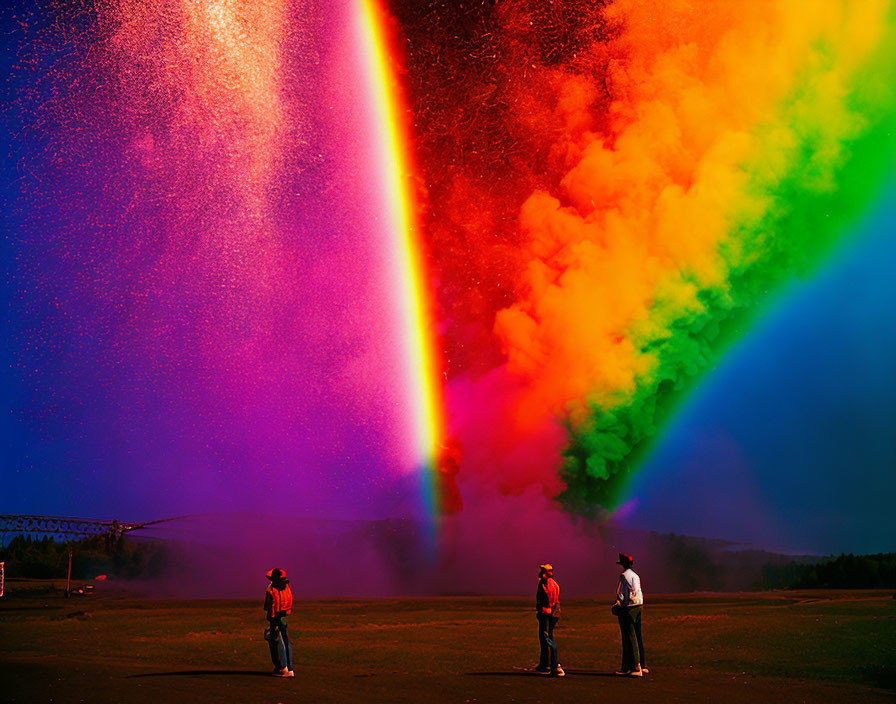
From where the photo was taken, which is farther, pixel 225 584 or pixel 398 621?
pixel 225 584

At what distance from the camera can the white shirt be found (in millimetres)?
16234

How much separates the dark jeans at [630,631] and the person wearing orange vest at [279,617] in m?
5.83

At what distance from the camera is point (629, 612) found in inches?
634

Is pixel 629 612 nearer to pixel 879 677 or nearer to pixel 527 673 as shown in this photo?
pixel 527 673

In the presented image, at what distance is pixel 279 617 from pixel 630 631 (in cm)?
620

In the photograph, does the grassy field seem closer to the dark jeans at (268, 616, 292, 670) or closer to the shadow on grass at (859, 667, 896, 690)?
the shadow on grass at (859, 667, 896, 690)

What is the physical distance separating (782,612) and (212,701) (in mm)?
21035

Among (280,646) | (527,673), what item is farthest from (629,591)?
(280,646)

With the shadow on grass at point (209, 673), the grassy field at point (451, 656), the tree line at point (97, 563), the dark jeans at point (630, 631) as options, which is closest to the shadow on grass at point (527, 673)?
the grassy field at point (451, 656)

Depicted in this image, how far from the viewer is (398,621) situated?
103 feet

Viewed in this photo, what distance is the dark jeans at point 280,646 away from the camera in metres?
16.5

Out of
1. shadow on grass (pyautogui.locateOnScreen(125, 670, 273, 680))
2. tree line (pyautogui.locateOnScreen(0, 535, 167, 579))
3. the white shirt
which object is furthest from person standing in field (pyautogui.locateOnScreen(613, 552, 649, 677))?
tree line (pyautogui.locateOnScreen(0, 535, 167, 579))

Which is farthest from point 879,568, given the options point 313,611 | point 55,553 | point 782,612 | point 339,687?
point 55,553

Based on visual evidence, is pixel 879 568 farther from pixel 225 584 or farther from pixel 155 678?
pixel 155 678
